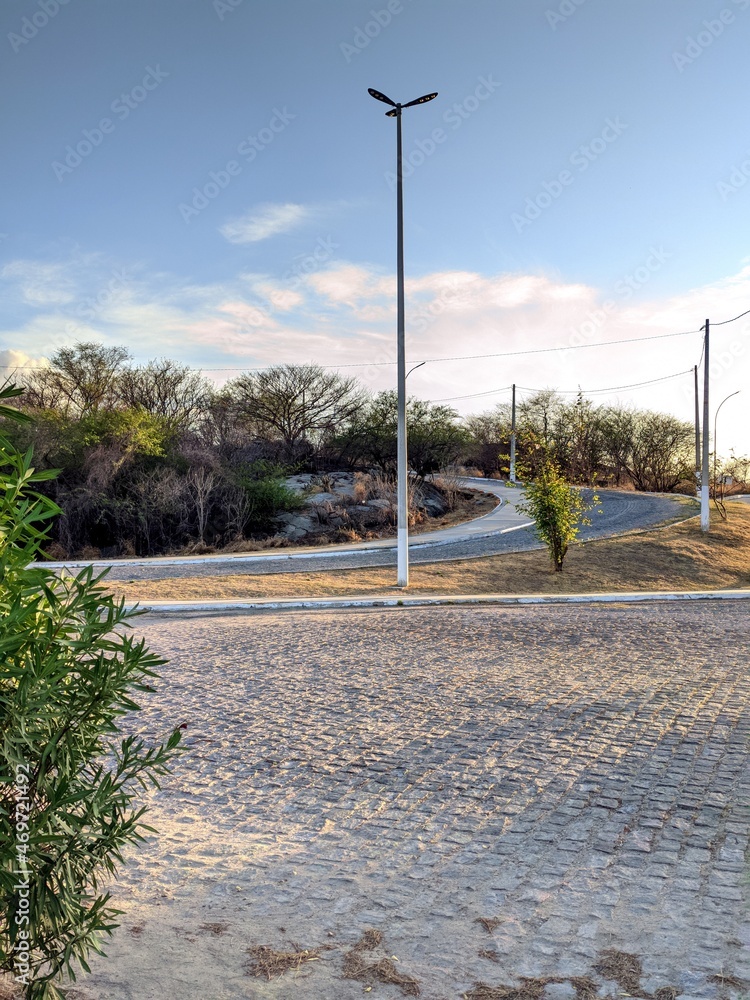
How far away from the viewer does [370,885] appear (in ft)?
12.8

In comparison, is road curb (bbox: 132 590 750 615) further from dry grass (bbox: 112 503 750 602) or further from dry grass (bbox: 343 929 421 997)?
dry grass (bbox: 343 929 421 997)

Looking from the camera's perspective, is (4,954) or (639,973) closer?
(4,954)

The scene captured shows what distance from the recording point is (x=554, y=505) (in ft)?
62.5

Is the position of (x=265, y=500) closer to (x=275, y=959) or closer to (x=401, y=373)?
(x=401, y=373)

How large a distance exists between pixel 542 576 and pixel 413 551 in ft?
16.4

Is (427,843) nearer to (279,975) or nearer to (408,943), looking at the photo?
(408,943)

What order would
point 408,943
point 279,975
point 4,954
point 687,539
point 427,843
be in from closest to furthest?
1. point 4,954
2. point 279,975
3. point 408,943
4. point 427,843
5. point 687,539

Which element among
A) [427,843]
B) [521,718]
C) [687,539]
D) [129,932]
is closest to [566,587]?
[687,539]

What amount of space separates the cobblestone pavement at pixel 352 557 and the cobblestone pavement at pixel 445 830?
10.8 m

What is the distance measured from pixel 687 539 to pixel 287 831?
2216 centimetres

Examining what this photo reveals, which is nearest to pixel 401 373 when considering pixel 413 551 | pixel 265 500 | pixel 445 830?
pixel 413 551

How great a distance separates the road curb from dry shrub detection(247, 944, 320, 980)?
10.1 meters

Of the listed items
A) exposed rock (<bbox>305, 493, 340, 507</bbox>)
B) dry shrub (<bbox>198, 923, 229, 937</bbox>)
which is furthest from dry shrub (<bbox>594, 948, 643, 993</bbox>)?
exposed rock (<bbox>305, 493, 340, 507</bbox>)

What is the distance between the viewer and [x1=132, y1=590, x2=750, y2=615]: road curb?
46.4 feet
